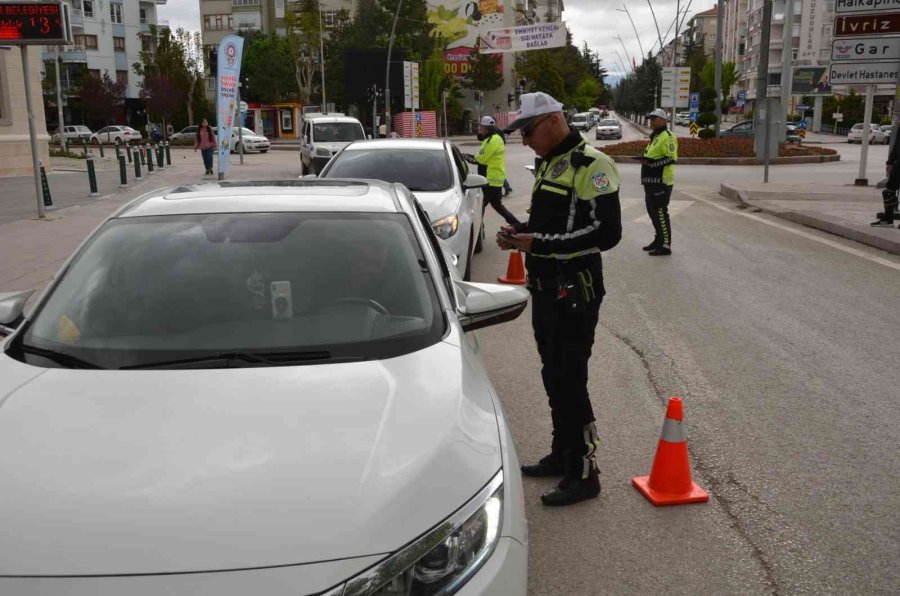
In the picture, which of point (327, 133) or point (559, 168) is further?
point (327, 133)

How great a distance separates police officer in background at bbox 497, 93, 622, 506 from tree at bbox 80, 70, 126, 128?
79689 mm

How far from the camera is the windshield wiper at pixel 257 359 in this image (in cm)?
303

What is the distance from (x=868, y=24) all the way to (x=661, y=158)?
10868 millimetres

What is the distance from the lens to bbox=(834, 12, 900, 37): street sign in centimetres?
1927

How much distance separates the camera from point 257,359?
306 cm

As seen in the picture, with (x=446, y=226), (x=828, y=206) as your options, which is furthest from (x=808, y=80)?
(x=446, y=226)

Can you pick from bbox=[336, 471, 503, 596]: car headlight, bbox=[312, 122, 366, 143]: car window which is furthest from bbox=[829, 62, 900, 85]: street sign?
bbox=[336, 471, 503, 596]: car headlight

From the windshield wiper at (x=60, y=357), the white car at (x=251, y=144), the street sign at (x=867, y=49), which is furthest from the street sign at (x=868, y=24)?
the white car at (x=251, y=144)

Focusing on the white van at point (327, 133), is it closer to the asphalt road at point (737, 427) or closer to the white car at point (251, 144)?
the asphalt road at point (737, 427)

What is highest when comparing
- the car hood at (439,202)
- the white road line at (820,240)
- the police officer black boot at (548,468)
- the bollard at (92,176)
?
the car hood at (439,202)

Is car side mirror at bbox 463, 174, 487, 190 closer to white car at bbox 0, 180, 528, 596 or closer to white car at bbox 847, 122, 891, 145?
white car at bbox 0, 180, 528, 596

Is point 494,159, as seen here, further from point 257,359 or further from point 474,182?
point 257,359

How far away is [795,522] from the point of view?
4.12 metres

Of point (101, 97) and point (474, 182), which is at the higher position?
point (101, 97)
